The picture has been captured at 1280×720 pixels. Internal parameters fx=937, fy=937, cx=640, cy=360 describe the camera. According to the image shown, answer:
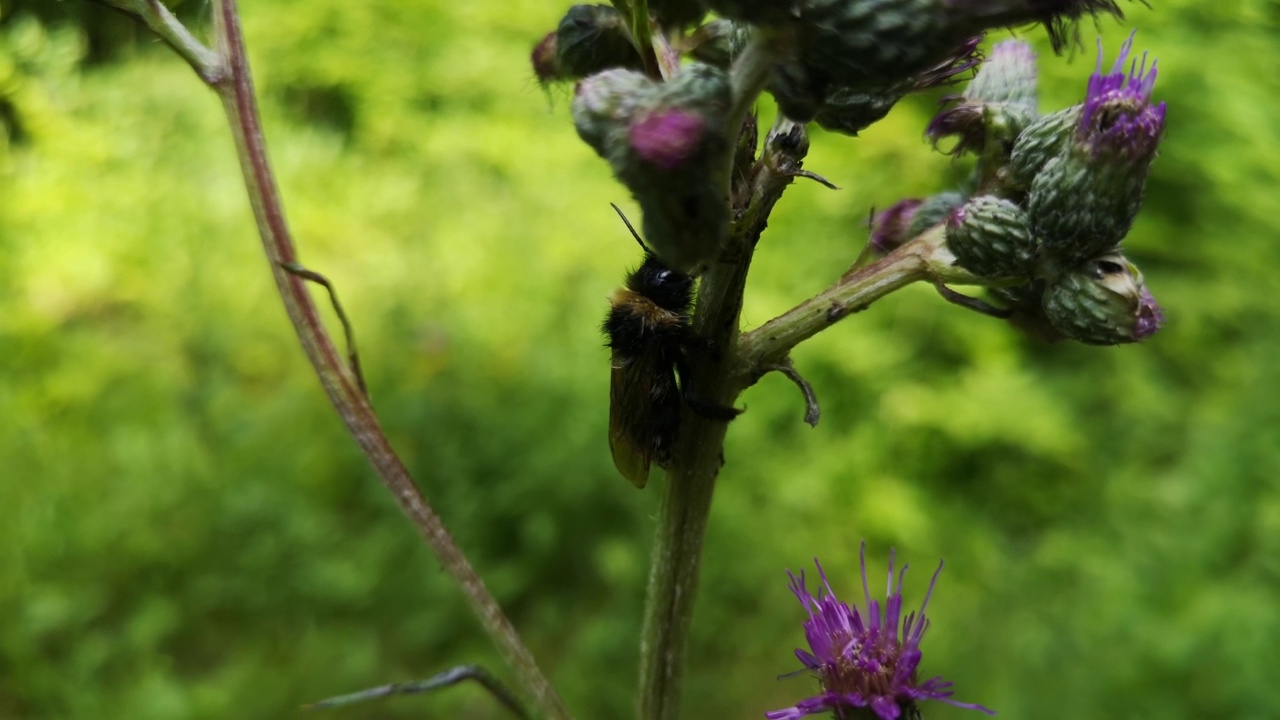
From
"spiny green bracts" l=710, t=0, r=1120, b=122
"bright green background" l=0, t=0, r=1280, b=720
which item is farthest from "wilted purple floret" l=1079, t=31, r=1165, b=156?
"bright green background" l=0, t=0, r=1280, b=720

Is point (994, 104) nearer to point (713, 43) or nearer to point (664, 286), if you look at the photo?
point (713, 43)

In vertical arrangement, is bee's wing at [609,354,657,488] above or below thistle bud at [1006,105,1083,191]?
below

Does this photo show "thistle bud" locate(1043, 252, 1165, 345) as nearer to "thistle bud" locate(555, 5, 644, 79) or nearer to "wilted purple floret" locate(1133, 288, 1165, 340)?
"wilted purple floret" locate(1133, 288, 1165, 340)

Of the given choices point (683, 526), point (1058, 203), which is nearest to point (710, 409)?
point (683, 526)

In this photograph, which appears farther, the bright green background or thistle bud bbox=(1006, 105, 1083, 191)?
the bright green background

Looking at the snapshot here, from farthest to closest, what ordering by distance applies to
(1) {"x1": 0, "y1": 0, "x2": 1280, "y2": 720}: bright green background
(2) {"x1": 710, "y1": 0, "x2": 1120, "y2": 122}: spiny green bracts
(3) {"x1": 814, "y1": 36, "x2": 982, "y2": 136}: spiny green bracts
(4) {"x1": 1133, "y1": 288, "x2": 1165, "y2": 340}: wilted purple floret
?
(1) {"x1": 0, "y1": 0, "x2": 1280, "y2": 720}: bright green background
(4) {"x1": 1133, "y1": 288, "x2": 1165, "y2": 340}: wilted purple floret
(3) {"x1": 814, "y1": 36, "x2": 982, "y2": 136}: spiny green bracts
(2) {"x1": 710, "y1": 0, "x2": 1120, "y2": 122}: spiny green bracts

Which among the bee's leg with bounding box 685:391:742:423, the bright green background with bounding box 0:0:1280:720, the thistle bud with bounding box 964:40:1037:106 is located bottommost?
the bright green background with bounding box 0:0:1280:720

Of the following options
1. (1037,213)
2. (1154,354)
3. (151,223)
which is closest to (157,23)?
(1037,213)

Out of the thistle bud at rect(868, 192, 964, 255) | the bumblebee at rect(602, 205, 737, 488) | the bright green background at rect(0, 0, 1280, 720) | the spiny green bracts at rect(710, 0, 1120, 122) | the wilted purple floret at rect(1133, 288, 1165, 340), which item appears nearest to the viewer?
the spiny green bracts at rect(710, 0, 1120, 122)
